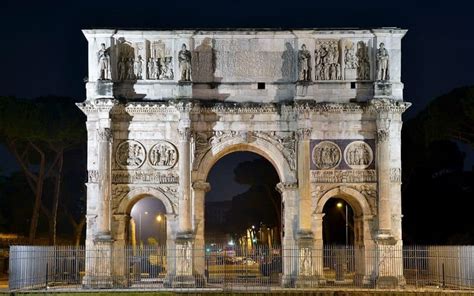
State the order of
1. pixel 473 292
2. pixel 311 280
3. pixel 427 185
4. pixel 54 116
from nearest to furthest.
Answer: pixel 473 292, pixel 311 280, pixel 54 116, pixel 427 185

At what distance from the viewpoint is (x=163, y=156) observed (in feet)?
103

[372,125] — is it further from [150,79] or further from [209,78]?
[150,79]

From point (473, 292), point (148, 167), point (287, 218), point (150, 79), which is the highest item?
point (150, 79)

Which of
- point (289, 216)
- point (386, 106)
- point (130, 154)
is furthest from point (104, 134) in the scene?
point (386, 106)

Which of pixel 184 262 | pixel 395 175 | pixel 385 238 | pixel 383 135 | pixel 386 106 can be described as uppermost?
pixel 386 106

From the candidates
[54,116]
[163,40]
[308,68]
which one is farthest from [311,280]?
[54,116]

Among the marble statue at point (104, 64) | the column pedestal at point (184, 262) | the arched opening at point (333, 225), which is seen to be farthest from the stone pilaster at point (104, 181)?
the arched opening at point (333, 225)

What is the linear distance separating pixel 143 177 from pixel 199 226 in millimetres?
2736

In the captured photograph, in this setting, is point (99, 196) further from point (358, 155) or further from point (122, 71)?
point (358, 155)

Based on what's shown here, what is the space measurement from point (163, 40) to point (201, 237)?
739 cm

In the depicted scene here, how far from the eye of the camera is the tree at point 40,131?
40938 mm

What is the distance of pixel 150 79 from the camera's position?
1239 inches

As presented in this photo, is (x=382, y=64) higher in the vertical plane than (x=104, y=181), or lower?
higher

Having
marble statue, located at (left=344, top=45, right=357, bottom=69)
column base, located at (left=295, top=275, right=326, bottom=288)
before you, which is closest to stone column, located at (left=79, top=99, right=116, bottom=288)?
column base, located at (left=295, top=275, right=326, bottom=288)
